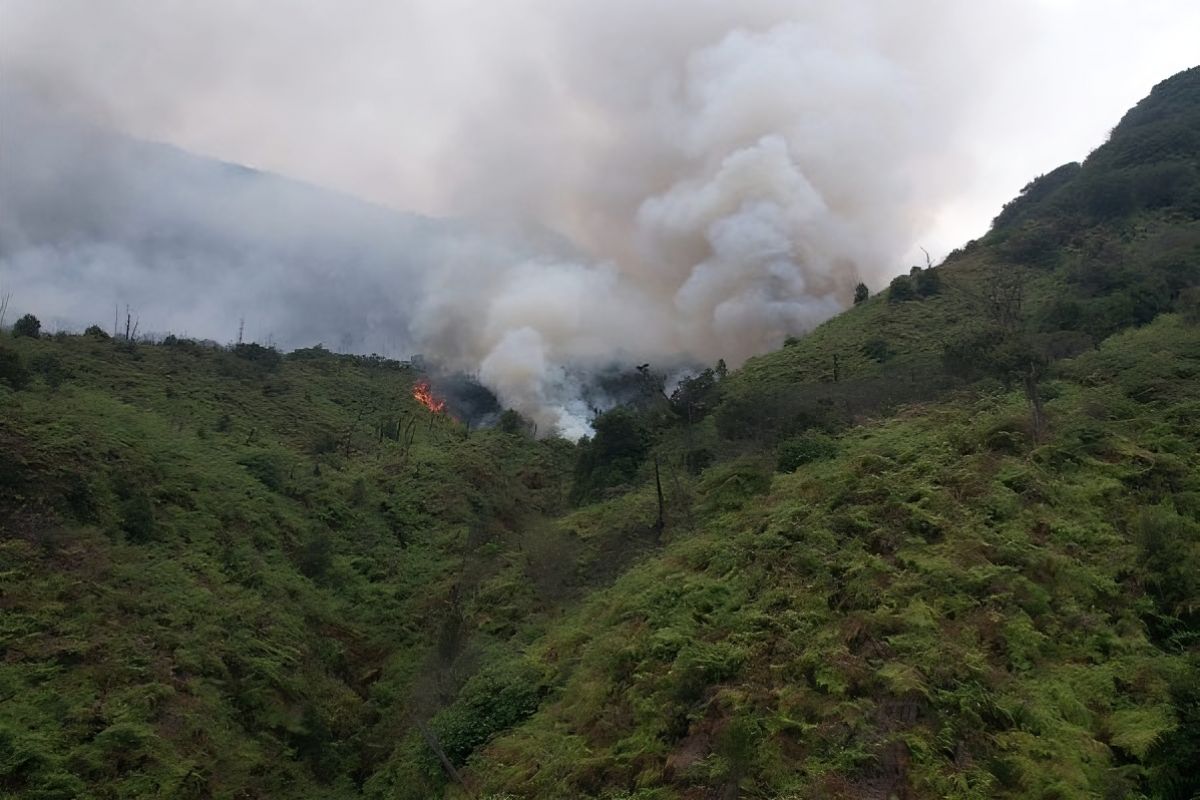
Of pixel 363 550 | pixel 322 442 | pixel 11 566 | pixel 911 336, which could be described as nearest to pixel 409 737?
pixel 11 566

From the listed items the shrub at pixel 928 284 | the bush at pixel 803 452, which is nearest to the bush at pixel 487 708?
the bush at pixel 803 452

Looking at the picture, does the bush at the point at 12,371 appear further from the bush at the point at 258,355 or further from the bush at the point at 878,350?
the bush at the point at 878,350

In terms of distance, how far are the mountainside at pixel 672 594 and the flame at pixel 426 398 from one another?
27993 mm

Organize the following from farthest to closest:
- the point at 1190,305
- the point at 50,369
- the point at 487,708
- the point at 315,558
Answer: the point at 50,369 < the point at 1190,305 < the point at 315,558 < the point at 487,708

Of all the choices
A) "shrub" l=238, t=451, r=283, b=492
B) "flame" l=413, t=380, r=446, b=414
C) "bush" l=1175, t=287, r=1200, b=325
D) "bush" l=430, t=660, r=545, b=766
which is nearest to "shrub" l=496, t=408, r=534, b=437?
"flame" l=413, t=380, r=446, b=414

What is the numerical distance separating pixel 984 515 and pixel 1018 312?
2997 centimetres

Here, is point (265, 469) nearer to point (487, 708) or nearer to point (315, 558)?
point (315, 558)

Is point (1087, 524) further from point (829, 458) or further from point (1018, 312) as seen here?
point (1018, 312)

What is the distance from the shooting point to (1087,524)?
14.4m

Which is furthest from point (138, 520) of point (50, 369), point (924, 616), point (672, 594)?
point (924, 616)

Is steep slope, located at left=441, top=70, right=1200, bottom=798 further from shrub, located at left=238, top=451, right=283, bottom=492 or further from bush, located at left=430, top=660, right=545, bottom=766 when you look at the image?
shrub, located at left=238, top=451, right=283, bottom=492

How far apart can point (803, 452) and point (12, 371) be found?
105 ft

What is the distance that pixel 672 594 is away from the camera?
1755 centimetres

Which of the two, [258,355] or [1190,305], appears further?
[258,355]
